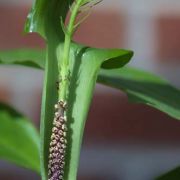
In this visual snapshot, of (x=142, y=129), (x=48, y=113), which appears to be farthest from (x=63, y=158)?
(x=142, y=129)

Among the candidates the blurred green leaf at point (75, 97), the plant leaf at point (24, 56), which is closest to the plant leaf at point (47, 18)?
the blurred green leaf at point (75, 97)

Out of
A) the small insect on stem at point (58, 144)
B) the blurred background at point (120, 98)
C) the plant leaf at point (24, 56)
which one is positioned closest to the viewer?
the small insect on stem at point (58, 144)

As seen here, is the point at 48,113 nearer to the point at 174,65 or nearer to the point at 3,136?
the point at 3,136

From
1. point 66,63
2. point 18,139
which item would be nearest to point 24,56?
point 18,139

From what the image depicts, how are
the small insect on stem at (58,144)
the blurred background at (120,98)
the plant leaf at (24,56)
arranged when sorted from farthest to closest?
1. the blurred background at (120,98)
2. the plant leaf at (24,56)
3. the small insect on stem at (58,144)

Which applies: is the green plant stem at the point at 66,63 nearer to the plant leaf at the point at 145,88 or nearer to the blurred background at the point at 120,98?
the plant leaf at the point at 145,88

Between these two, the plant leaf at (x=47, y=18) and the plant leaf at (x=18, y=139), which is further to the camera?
the plant leaf at (x=18, y=139)
